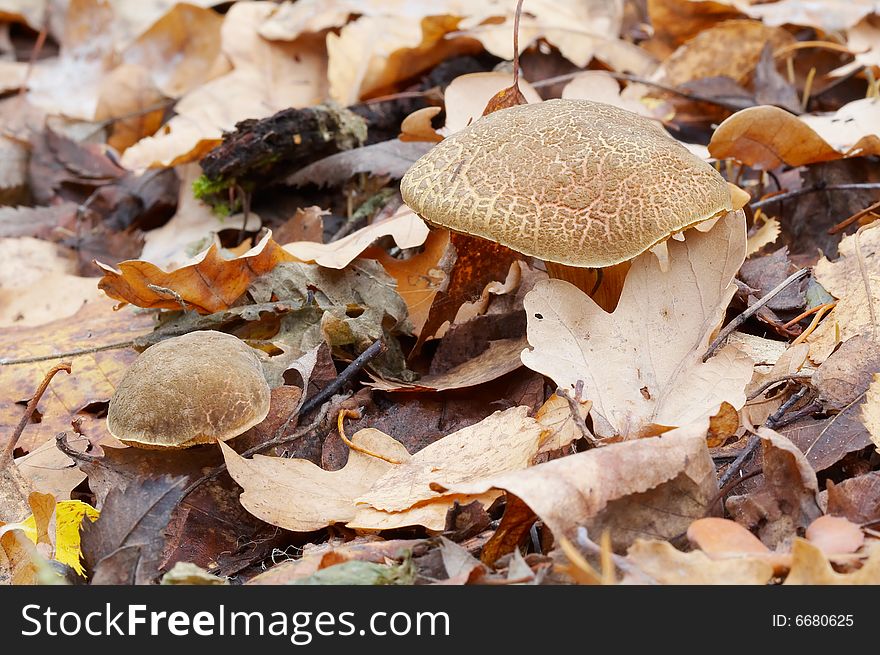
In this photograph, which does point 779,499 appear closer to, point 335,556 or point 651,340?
point 651,340

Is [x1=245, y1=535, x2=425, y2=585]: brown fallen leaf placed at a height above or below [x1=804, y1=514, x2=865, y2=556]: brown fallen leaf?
below

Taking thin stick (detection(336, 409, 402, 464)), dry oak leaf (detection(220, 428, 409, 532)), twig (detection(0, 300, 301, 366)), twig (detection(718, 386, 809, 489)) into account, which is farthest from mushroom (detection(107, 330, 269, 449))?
twig (detection(718, 386, 809, 489))

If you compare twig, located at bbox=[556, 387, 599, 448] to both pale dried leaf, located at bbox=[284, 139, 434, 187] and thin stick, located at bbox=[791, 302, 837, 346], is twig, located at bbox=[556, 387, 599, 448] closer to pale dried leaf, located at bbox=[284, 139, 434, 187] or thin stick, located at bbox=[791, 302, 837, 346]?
thin stick, located at bbox=[791, 302, 837, 346]

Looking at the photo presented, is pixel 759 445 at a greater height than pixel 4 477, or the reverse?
pixel 759 445

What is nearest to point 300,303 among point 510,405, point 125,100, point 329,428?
point 329,428

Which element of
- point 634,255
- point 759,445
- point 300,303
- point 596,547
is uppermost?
point 634,255

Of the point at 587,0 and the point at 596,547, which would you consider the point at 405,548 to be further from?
the point at 587,0

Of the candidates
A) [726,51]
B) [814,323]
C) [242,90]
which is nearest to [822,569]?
[814,323]

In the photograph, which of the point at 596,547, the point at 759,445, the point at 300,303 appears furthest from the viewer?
the point at 300,303
